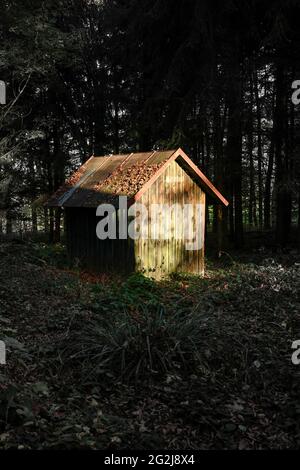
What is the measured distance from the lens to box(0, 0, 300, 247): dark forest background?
16.0 meters

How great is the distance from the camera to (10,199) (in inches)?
861

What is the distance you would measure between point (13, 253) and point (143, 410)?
10.6 meters

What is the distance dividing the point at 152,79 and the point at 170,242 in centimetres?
812

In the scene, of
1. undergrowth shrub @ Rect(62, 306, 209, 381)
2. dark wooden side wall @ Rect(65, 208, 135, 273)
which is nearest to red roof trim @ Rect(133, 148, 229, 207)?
dark wooden side wall @ Rect(65, 208, 135, 273)

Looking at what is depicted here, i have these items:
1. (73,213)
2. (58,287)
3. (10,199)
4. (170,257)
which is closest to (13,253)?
(73,213)

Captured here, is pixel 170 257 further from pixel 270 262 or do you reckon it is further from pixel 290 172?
pixel 290 172

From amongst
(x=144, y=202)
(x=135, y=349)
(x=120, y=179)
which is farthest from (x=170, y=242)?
(x=135, y=349)

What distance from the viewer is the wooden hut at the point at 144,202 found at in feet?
46.9

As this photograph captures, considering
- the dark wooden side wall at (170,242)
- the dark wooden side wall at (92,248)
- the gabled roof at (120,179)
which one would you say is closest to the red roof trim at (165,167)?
the gabled roof at (120,179)

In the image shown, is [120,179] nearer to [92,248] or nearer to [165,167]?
[165,167]

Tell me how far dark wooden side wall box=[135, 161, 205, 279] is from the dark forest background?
2623 millimetres

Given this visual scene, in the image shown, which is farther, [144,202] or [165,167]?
[165,167]

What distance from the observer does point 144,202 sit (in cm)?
1416

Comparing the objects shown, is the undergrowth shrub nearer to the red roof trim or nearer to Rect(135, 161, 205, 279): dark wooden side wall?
the red roof trim
